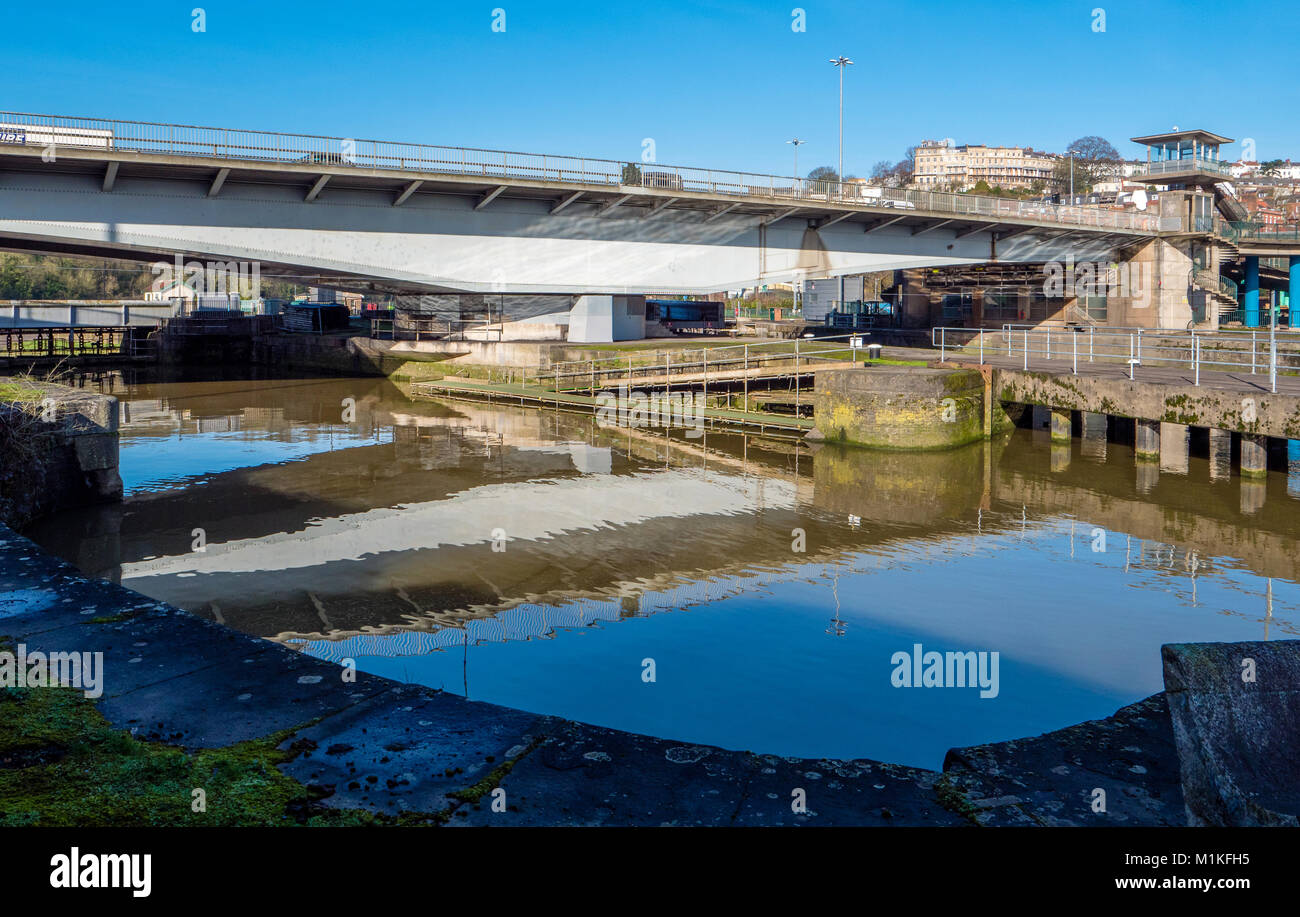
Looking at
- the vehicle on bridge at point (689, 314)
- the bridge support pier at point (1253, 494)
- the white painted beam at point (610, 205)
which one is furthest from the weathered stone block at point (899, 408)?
the vehicle on bridge at point (689, 314)

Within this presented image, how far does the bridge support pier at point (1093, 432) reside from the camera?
1182 inches

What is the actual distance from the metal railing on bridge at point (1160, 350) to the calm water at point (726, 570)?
3.07 metres

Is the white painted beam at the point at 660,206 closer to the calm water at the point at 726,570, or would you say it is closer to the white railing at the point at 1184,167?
the calm water at the point at 726,570

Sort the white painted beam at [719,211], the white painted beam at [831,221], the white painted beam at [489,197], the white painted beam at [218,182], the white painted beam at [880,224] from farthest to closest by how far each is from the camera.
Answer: the white painted beam at [880,224]
the white painted beam at [831,221]
the white painted beam at [719,211]
the white painted beam at [489,197]
the white painted beam at [218,182]

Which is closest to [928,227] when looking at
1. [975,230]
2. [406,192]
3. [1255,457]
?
[975,230]

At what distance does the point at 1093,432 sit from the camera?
1257 inches

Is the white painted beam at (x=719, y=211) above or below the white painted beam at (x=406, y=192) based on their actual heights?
above

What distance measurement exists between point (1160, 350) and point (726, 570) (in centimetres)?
2491

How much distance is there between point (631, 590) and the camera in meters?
15.7

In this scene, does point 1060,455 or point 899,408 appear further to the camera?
point 899,408

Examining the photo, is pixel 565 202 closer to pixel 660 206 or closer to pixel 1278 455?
pixel 660 206

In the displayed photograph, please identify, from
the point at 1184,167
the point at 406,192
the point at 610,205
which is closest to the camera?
the point at 406,192
